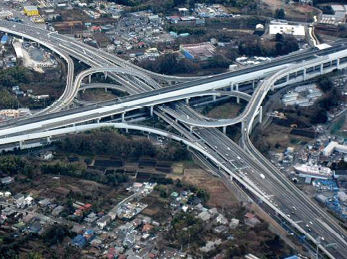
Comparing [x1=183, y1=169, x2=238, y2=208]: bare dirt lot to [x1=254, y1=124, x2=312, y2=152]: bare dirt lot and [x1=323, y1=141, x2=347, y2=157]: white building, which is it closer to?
[x1=254, y1=124, x2=312, y2=152]: bare dirt lot

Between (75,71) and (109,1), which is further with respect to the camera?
(109,1)

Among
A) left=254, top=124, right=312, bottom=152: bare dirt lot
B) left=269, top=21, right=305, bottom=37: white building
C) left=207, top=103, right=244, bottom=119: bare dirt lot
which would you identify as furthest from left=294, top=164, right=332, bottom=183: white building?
left=269, top=21, right=305, bottom=37: white building

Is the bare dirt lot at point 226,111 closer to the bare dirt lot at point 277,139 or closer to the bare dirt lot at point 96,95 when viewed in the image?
the bare dirt lot at point 277,139

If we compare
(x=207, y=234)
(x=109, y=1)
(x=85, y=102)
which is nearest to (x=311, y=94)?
(x=85, y=102)

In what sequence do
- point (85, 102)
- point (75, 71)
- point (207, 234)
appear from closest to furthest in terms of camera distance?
point (207, 234) < point (85, 102) < point (75, 71)

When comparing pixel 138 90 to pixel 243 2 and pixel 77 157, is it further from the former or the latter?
pixel 243 2

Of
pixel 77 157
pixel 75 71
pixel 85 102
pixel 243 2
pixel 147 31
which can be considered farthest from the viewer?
pixel 243 2

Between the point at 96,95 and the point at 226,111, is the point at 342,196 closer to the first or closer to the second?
the point at 226,111

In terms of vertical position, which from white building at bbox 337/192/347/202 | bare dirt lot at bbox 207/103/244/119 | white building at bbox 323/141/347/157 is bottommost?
white building at bbox 337/192/347/202
